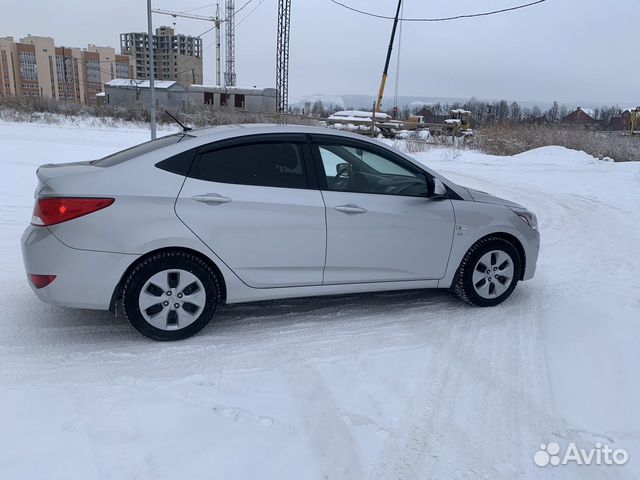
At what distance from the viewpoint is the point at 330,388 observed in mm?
3395

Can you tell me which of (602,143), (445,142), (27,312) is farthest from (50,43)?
(27,312)

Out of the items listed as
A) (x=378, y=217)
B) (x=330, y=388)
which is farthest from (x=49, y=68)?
(x=330, y=388)

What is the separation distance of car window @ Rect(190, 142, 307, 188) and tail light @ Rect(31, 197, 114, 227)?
0.69 meters

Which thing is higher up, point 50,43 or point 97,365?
point 50,43

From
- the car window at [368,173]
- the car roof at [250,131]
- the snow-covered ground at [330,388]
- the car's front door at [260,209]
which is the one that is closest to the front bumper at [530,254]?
the snow-covered ground at [330,388]

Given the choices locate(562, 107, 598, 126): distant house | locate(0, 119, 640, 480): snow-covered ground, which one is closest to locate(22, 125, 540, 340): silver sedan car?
locate(0, 119, 640, 480): snow-covered ground

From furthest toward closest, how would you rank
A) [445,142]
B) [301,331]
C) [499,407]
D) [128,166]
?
[445,142], [301,331], [128,166], [499,407]

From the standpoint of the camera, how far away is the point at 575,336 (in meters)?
4.36

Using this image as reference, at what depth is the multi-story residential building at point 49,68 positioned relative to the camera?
4023 inches

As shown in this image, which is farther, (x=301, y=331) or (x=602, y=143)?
(x=602, y=143)

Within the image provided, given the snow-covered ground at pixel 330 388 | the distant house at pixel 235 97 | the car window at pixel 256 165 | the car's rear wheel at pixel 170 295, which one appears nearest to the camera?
the snow-covered ground at pixel 330 388

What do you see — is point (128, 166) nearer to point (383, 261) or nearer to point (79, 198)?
point (79, 198)

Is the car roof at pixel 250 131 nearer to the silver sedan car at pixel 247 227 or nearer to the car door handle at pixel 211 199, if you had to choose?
the silver sedan car at pixel 247 227

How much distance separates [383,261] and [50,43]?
12440 cm
